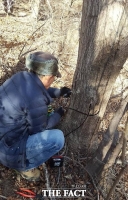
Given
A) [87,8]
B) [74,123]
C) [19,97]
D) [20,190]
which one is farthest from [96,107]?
[20,190]

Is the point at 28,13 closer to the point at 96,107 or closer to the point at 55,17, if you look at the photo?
the point at 55,17

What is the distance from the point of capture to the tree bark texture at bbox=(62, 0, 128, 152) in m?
2.01

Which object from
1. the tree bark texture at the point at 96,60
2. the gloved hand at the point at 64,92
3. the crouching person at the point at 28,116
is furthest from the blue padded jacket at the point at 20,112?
the gloved hand at the point at 64,92

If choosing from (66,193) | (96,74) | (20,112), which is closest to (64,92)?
(96,74)

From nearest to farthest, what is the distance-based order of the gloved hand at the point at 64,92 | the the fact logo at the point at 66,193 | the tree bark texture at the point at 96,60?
the tree bark texture at the point at 96,60
the the fact logo at the point at 66,193
the gloved hand at the point at 64,92

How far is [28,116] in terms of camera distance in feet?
7.67

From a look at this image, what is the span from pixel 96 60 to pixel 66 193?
1558mm

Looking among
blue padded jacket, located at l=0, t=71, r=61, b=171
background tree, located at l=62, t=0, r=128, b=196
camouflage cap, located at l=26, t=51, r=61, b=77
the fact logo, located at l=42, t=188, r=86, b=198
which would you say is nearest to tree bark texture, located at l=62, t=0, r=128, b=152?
background tree, located at l=62, t=0, r=128, b=196

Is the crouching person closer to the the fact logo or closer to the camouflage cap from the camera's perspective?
the camouflage cap

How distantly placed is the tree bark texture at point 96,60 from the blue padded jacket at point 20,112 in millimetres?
424

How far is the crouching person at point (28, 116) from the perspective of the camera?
230 cm

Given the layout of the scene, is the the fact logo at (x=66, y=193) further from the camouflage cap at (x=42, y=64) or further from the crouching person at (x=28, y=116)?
the camouflage cap at (x=42, y=64)

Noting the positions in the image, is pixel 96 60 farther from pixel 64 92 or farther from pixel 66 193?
pixel 66 193

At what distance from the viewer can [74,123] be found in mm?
2932
